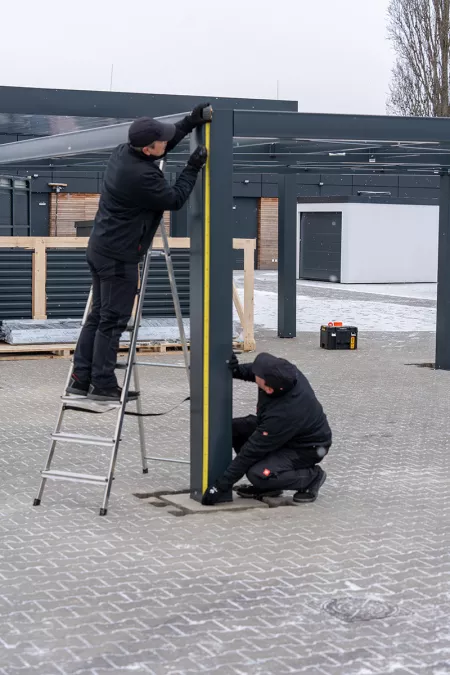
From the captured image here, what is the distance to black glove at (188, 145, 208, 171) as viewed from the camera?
768 cm

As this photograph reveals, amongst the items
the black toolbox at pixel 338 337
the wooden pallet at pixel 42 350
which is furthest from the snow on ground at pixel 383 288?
the wooden pallet at pixel 42 350

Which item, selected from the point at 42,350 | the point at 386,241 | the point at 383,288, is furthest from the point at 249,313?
the point at 386,241

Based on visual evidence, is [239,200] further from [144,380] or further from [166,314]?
[144,380]

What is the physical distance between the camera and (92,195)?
43.1 metres

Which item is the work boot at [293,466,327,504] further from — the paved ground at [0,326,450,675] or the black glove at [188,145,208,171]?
the black glove at [188,145,208,171]

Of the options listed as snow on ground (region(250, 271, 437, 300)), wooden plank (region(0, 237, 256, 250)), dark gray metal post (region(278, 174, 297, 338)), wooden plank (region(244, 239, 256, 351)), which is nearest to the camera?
wooden plank (region(0, 237, 256, 250))

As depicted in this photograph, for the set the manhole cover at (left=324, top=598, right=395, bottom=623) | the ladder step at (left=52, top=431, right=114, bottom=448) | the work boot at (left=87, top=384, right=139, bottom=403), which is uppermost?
the work boot at (left=87, top=384, right=139, bottom=403)

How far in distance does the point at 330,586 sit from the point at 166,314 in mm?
11602

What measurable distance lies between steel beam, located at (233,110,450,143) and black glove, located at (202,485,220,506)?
101 inches

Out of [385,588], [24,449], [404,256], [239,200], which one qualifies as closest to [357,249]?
[404,256]

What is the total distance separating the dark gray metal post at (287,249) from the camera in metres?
19.7

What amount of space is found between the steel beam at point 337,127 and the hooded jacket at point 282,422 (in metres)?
1.81

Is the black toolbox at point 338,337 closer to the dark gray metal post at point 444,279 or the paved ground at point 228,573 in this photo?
the dark gray metal post at point 444,279

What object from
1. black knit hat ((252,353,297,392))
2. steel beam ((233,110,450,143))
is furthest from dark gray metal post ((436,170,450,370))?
black knit hat ((252,353,297,392))
